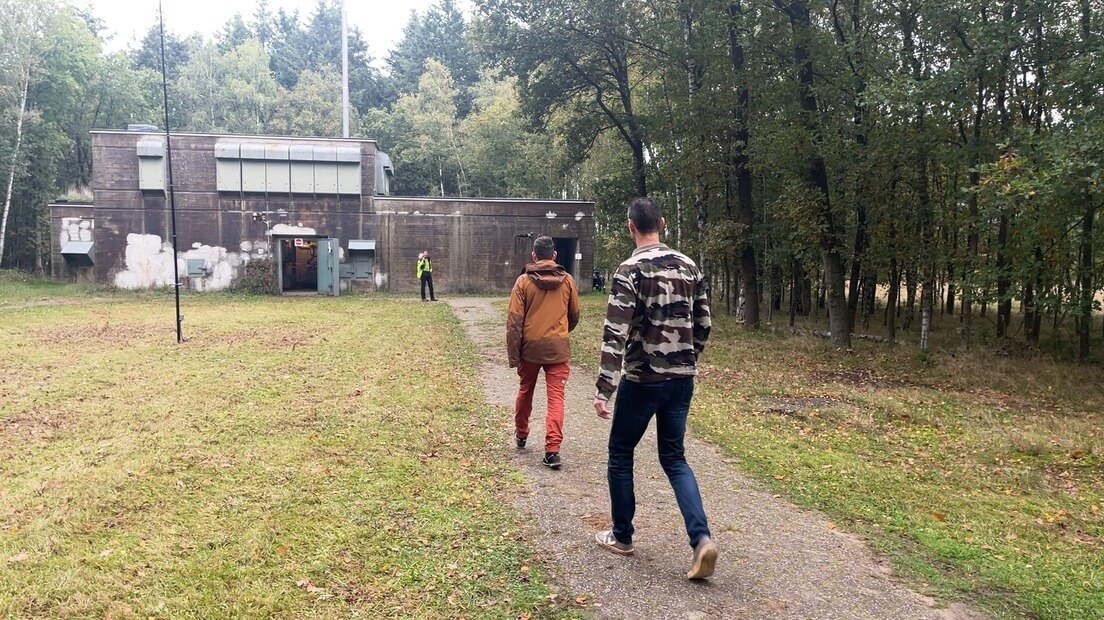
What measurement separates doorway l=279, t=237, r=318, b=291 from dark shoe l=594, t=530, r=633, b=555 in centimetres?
2995

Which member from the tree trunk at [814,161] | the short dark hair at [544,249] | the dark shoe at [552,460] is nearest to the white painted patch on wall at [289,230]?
the tree trunk at [814,161]

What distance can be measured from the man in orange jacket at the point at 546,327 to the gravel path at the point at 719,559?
48 cm

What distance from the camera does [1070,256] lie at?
39.1 feet

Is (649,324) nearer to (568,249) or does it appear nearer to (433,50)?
(568,249)

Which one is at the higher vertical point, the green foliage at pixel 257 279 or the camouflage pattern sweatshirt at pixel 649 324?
the camouflage pattern sweatshirt at pixel 649 324

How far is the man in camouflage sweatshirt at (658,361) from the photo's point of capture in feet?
11.9

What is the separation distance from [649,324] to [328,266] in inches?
1040

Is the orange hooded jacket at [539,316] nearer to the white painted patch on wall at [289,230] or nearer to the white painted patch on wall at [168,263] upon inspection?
the white painted patch on wall at [289,230]

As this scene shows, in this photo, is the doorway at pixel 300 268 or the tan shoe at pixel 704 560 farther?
the doorway at pixel 300 268

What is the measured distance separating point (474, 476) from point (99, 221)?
27633 millimetres

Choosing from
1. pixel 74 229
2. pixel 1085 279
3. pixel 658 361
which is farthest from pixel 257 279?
pixel 658 361

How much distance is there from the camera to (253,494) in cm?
483

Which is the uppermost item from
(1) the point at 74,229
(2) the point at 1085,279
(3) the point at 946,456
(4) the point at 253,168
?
(4) the point at 253,168

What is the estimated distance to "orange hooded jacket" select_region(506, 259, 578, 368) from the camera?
557 centimetres
